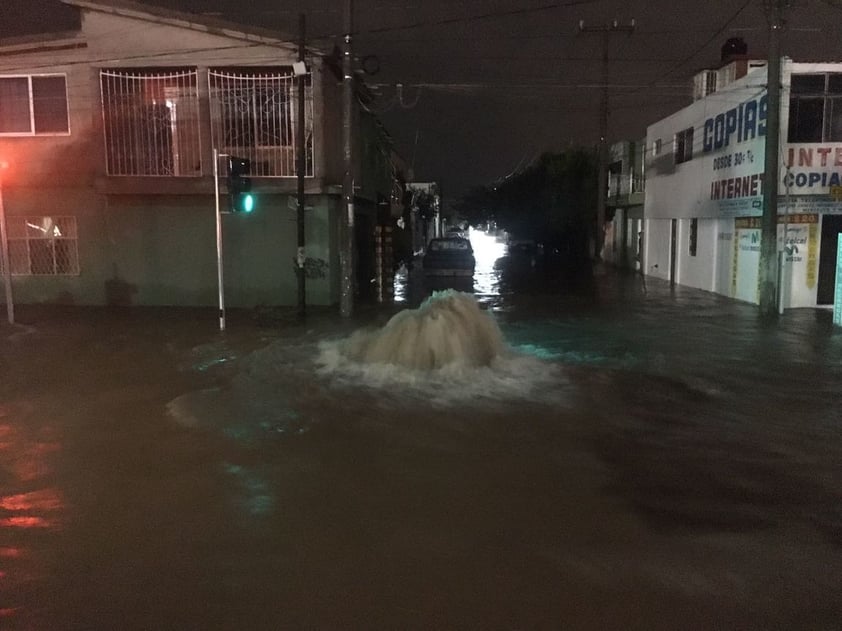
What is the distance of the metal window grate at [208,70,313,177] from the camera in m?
19.0

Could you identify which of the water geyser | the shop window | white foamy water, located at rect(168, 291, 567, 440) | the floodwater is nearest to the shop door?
the floodwater

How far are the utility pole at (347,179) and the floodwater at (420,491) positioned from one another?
4591 millimetres

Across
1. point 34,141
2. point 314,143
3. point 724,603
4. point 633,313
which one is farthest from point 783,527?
point 34,141

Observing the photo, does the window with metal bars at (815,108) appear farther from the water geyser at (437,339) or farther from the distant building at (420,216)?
the distant building at (420,216)

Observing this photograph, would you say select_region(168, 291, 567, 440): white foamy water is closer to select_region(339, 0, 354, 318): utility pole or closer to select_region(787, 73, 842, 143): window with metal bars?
select_region(339, 0, 354, 318): utility pole

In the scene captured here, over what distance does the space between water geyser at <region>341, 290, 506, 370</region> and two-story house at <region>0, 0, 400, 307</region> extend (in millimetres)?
7441

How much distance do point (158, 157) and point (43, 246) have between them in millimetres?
3999

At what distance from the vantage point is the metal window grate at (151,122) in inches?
757

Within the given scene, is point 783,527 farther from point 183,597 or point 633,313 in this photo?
point 633,313

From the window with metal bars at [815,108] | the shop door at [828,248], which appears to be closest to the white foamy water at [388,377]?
the shop door at [828,248]

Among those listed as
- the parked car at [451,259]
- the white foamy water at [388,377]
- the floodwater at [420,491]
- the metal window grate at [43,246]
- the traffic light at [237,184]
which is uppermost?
the traffic light at [237,184]

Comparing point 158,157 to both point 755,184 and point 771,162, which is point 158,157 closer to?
point 771,162

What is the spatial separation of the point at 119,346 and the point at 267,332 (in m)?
2.82

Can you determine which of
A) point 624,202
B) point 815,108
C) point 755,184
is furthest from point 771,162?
point 624,202
